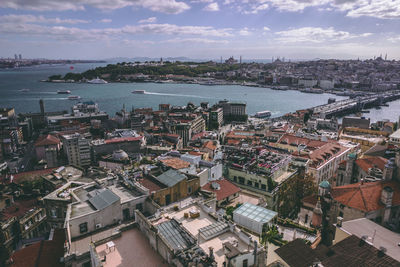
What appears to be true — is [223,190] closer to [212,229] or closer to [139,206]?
[139,206]

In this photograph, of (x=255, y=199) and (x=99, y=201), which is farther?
(x=255, y=199)

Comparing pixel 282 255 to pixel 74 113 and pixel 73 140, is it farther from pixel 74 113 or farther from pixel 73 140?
pixel 74 113

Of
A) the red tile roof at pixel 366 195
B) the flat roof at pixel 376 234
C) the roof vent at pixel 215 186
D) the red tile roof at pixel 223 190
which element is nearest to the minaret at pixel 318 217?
the red tile roof at pixel 366 195

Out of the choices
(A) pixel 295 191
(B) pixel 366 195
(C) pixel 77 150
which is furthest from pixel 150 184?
(C) pixel 77 150

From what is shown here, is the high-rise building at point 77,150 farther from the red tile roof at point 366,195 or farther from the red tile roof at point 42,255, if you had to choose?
the red tile roof at point 366,195

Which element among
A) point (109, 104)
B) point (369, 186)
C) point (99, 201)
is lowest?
point (109, 104)

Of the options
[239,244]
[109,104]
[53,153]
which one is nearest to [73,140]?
[53,153]

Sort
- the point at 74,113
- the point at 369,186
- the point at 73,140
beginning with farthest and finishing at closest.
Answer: the point at 74,113
the point at 73,140
the point at 369,186
